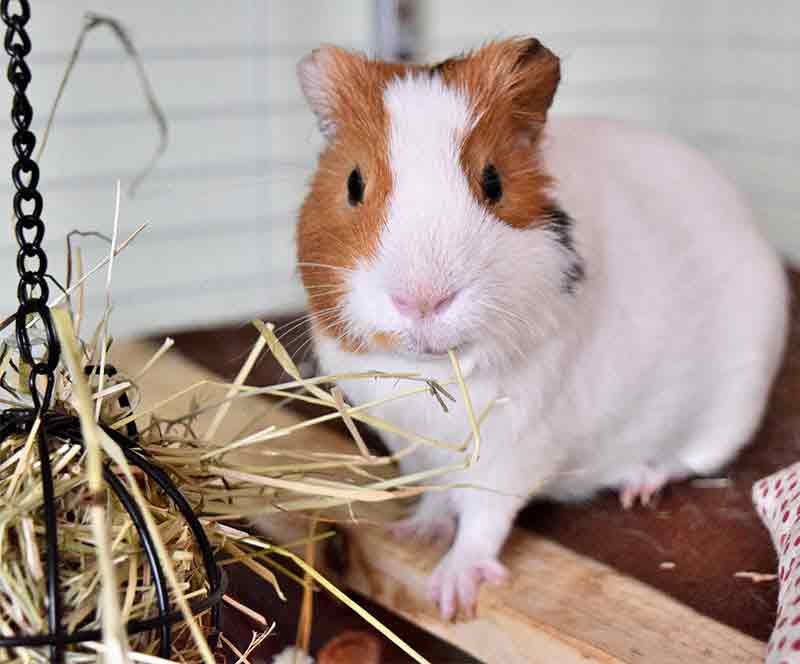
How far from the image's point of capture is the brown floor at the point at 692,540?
129 cm

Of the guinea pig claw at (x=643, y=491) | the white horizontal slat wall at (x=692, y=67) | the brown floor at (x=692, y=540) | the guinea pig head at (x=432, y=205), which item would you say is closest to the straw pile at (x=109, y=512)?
the guinea pig head at (x=432, y=205)

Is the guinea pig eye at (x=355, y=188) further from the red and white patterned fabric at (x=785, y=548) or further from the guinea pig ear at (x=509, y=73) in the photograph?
the red and white patterned fabric at (x=785, y=548)

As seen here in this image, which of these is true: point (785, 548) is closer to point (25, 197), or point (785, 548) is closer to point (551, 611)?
point (551, 611)

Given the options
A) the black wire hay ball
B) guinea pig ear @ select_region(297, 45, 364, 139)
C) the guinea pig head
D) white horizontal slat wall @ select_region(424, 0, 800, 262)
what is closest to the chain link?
the black wire hay ball

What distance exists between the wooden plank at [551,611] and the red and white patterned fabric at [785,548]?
0.38 ft

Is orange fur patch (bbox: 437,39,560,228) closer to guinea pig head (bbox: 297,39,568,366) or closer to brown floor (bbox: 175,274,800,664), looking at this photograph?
guinea pig head (bbox: 297,39,568,366)

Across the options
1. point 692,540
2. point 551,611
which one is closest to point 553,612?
point 551,611

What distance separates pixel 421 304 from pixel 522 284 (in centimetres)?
16

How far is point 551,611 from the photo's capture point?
1288 millimetres

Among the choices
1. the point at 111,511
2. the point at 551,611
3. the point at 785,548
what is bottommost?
the point at 551,611

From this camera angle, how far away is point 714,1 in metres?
3.17

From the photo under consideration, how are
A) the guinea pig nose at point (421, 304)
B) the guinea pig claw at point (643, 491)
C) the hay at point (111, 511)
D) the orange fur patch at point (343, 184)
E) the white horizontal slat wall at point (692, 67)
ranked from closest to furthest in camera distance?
the hay at point (111, 511)
the guinea pig nose at point (421, 304)
the orange fur patch at point (343, 184)
the guinea pig claw at point (643, 491)
the white horizontal slat wall at point (692, 67)

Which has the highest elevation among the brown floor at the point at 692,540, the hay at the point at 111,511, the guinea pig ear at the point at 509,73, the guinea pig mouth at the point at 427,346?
the guinea pig ear at the point at 509,73

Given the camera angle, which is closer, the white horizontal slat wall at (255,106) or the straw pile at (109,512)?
the straw pile at (109,512)
